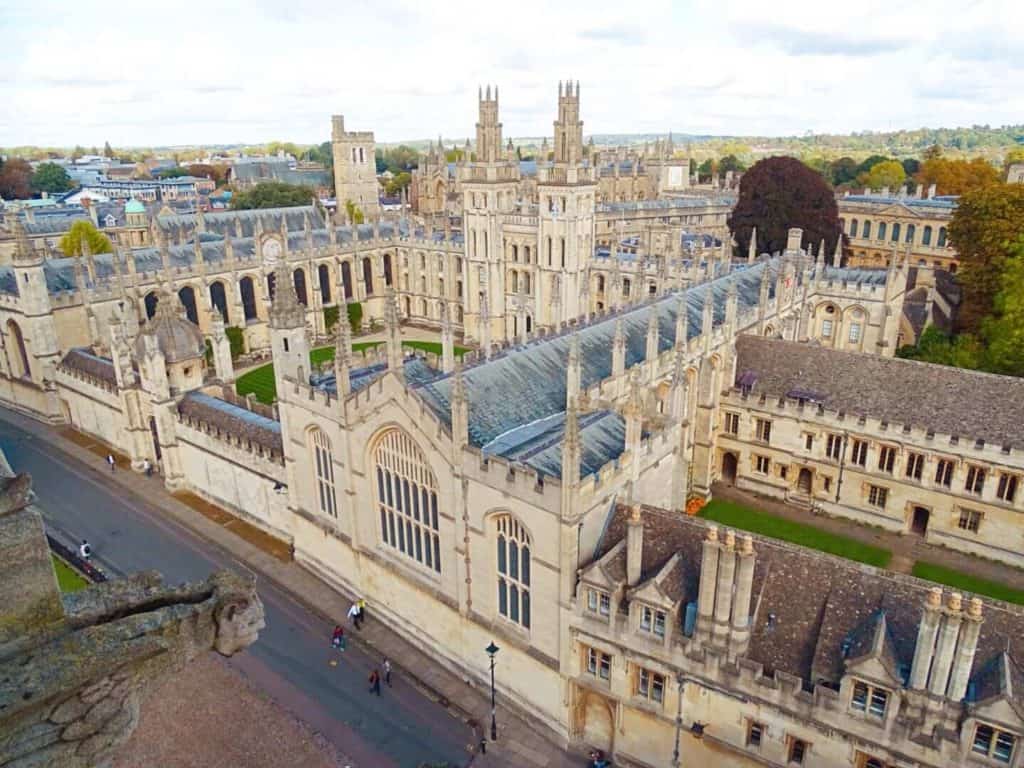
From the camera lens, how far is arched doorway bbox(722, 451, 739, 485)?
1476 inches

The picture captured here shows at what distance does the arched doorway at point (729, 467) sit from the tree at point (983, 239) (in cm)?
2548

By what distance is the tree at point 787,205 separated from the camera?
64.2m

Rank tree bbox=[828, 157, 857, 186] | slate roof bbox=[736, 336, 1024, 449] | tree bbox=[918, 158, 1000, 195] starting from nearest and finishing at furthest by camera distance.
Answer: slate roof bbox=[736, 336, 1024, 449]
tree bbox=[918, 158, 1000, 195]
tree bbox=[828, 157, 857, 186]

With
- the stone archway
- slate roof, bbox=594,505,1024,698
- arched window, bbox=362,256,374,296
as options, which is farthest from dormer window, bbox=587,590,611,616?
arched window, bbox=362,256,374,296

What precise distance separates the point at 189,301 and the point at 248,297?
210 inches

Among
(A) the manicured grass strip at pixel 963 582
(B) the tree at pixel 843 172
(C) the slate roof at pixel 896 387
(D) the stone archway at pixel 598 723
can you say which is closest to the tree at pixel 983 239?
(C) the slate roof at pixel 896 387

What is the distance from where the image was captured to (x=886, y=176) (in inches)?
4493

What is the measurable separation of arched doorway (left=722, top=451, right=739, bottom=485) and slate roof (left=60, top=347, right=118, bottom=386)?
33.3 metres

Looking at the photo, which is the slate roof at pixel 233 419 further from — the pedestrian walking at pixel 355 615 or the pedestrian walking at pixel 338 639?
the pedestrian walking at pixel 338 639

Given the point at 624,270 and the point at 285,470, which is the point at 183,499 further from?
the point at 624,270

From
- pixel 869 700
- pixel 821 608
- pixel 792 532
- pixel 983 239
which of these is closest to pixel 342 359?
pixel 821 608

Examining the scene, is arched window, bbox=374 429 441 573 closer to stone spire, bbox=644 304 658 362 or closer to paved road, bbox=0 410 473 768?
paved road, bbox=0 410 473 768

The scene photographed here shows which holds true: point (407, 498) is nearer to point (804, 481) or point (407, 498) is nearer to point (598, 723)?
point (598, 723)

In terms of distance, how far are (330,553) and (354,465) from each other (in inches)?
205
